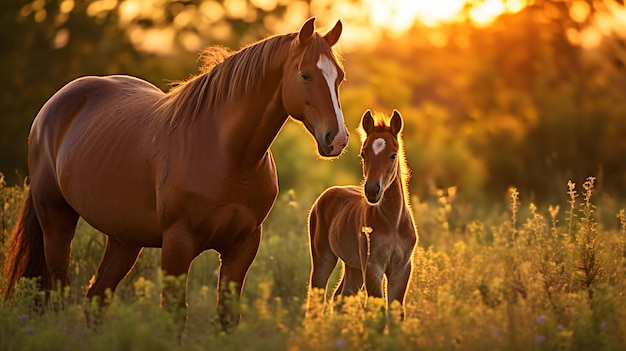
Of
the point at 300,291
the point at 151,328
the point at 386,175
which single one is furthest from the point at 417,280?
the point at 151,328

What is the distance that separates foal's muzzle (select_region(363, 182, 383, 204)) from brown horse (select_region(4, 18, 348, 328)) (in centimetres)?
70

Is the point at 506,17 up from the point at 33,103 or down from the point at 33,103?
up

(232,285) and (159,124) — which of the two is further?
(159,124)

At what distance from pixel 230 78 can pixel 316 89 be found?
2.18 ft

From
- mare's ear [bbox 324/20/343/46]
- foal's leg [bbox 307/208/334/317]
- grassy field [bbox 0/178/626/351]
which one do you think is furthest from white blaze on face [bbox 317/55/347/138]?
foal's leg [bbox 307/208/334/317]

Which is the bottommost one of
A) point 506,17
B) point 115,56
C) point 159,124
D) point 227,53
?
point 159,124

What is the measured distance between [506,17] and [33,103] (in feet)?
36.3

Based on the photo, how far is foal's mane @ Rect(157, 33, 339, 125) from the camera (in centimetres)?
529

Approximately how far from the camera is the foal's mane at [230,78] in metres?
5.29

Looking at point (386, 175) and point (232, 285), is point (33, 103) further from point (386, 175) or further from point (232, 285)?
point (232, 285)

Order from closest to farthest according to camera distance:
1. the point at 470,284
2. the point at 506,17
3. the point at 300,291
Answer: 1. the point at 470,284
2. the point at 300,291
3. the point at 506,17

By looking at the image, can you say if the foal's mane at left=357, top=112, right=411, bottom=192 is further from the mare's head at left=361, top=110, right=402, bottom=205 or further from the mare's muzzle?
the mare's muzzle

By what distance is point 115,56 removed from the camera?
20.7m

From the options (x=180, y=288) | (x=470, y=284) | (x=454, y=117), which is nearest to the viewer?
(x=180, y=288)
